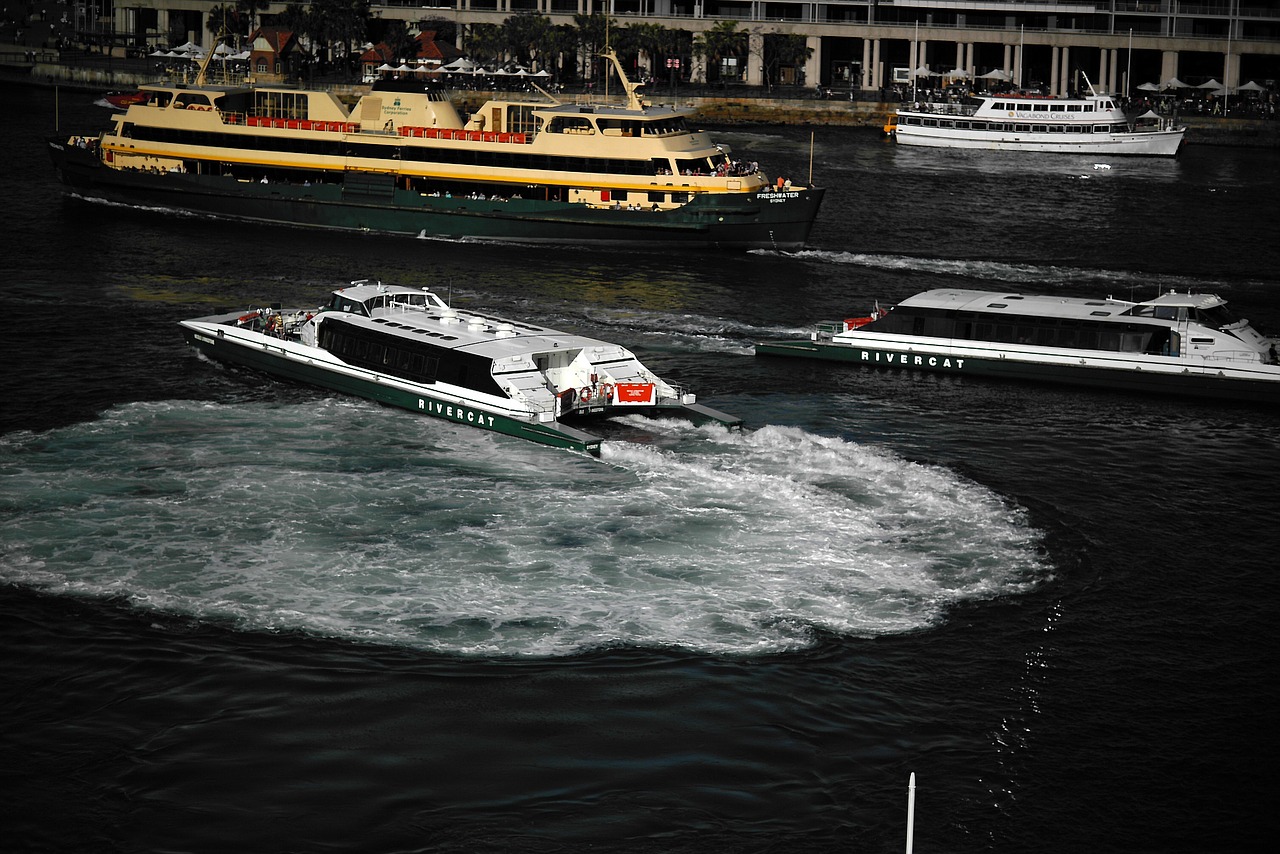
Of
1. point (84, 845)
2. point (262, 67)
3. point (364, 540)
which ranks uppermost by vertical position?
point (262, 67)

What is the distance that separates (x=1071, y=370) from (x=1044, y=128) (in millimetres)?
96866

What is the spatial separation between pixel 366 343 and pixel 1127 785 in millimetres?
33552

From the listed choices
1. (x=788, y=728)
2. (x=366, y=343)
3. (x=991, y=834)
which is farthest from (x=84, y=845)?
(x=366, y=343)

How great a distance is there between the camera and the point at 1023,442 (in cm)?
5247

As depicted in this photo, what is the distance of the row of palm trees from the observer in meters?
184

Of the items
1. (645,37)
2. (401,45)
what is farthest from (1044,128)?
(401,45)

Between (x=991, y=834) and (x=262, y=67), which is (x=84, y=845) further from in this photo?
(x=262, y=67)

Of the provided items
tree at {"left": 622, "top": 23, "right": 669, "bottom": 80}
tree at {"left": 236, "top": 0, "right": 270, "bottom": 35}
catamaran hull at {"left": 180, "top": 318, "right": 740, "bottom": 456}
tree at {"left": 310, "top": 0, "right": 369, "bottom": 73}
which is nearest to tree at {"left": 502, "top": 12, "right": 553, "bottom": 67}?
tree at {"left": 622, "top": 23, "right": 669, "bottom": 80}

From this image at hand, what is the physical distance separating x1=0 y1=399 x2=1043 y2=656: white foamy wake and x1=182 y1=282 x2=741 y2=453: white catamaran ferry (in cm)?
91

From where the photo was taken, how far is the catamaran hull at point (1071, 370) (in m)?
57.6

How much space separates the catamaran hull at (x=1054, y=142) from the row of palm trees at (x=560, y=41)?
36.6 meters

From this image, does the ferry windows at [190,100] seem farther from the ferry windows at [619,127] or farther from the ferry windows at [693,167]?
the ferry windows at [693,167]

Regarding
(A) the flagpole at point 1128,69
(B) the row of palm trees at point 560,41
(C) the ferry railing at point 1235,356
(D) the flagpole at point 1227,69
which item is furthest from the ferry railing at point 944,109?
(C) the ferry railing at point 1235,356

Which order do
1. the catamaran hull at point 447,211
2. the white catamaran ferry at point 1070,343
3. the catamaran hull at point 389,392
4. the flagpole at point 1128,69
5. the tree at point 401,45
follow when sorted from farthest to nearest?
1. the tree at point 401,45
2. the flagpole at point 1128,69
3. the catamaran hull at point 447,211
4. the white catamaran ferry at point 1070,343
5. the catamaran hull at point 389,392
